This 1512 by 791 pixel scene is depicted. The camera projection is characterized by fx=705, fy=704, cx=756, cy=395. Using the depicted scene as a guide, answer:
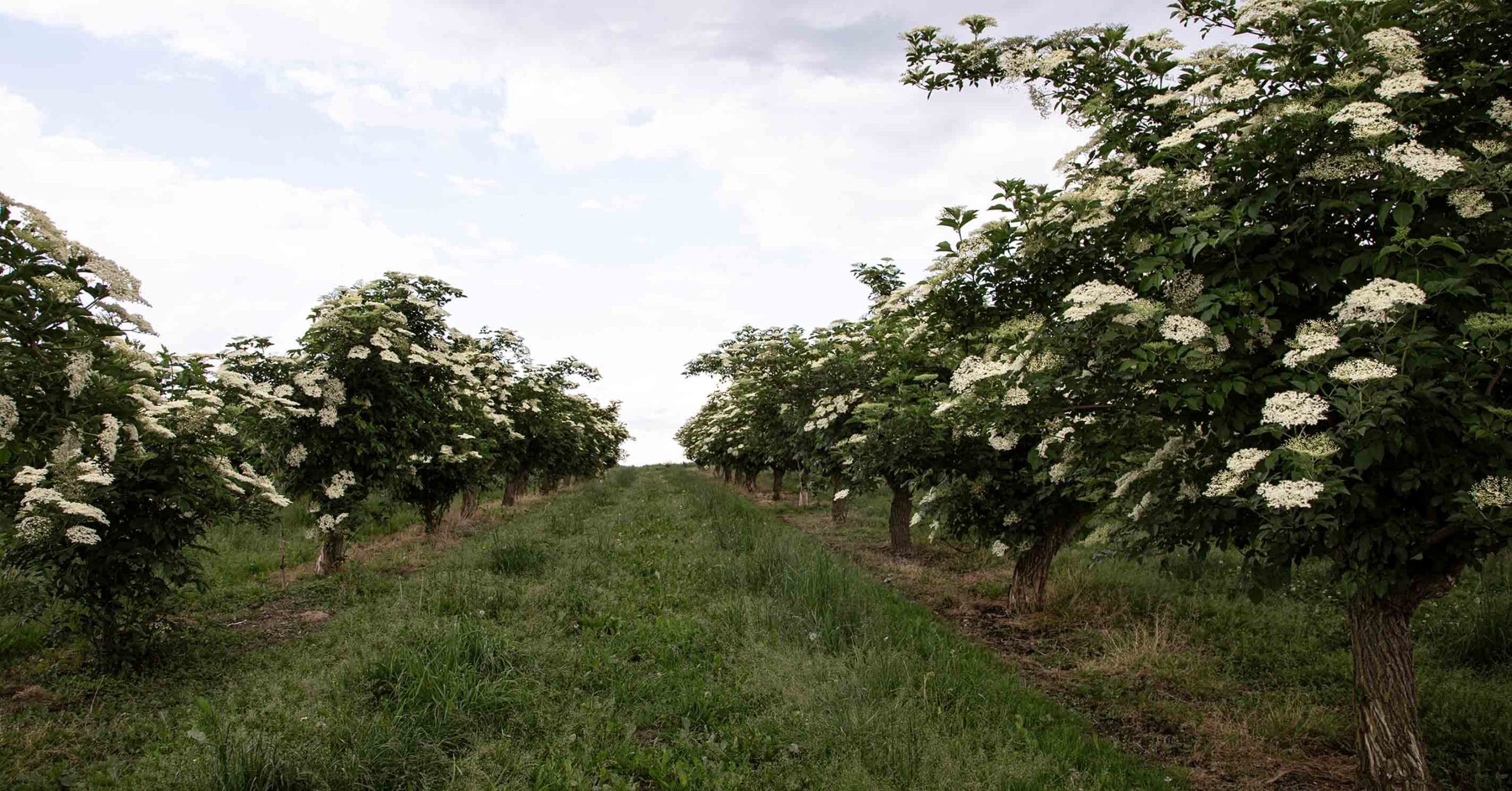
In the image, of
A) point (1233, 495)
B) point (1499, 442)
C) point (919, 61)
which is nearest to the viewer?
point (1499, 442)

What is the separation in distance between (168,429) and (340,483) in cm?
460

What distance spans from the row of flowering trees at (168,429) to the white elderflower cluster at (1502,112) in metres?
8.29

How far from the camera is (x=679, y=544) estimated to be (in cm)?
1240

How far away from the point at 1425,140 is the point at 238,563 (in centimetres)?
1589

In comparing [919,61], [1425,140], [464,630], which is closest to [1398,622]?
[1425,140]

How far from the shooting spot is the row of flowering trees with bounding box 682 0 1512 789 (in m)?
3.70

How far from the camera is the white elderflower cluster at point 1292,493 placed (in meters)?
3.39

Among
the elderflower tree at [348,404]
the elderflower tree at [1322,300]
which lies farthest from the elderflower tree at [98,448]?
the elderflower tree at [1322,300]

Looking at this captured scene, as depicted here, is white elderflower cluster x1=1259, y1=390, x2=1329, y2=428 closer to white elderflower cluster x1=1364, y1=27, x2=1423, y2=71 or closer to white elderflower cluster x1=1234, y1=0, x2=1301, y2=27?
white elderflower cluster x1=1364, y1=27, x2=1423, y2=71

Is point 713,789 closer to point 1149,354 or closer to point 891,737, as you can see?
point 891,737

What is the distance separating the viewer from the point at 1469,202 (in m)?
3.81

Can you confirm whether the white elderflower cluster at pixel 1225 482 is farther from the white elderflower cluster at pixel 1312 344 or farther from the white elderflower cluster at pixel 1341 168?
the white elderflower cluster at pixel 1341 168

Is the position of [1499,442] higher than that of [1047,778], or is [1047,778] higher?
[1499,442]

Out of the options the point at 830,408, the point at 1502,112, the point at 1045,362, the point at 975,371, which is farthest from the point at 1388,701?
the point at 830,408
